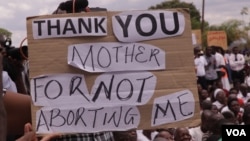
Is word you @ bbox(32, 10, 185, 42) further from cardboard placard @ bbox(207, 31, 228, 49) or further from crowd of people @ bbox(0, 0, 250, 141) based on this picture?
cardboard placard @ bbox(207, 31, 228, 49)

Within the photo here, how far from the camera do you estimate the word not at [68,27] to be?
2387mm

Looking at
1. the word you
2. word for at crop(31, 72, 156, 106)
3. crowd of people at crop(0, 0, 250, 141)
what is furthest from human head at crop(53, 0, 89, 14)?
word for at crop(31, 72, 156, 106)

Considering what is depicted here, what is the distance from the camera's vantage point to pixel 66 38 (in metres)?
2.40

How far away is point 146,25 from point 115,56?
0.62 feet

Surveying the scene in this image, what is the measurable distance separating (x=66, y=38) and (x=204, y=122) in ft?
10.1

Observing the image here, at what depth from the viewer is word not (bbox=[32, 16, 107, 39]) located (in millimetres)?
2387

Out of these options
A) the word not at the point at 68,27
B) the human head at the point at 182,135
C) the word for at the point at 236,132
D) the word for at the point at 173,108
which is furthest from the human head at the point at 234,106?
the word for at the point at 236,132

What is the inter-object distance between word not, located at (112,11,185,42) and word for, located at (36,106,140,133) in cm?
30

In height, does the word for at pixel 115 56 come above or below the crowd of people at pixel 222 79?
above

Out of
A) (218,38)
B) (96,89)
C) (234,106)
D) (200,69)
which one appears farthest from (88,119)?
(218,38)

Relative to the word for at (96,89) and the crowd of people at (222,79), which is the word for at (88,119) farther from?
the crowd of people at (222,79)

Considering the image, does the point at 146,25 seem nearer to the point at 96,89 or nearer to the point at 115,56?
the point at 115,56

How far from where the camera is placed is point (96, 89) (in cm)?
238

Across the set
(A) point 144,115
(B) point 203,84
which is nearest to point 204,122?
(A) point 144,115
